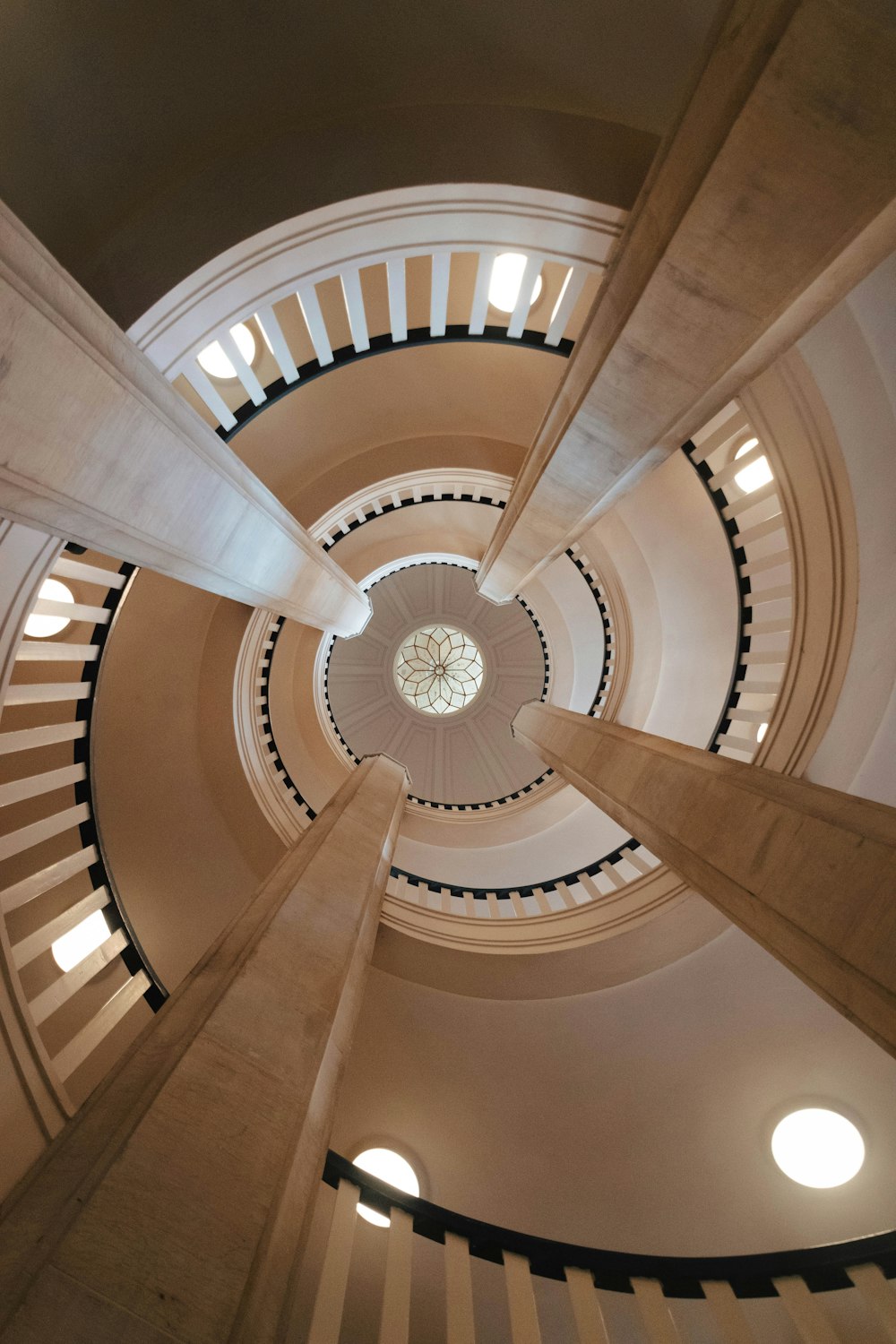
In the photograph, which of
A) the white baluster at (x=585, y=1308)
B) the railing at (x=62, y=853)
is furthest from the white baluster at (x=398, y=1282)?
the railing at (x=62, y=853)

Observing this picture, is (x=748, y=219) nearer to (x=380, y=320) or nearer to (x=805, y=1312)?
(x=380, y=320)

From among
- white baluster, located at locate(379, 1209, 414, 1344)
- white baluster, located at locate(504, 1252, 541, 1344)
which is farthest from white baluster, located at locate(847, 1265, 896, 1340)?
white baluster, located at locate(379, 1209, 414, 1344)

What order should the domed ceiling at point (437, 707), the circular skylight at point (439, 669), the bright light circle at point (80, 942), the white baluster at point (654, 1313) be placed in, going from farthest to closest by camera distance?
the circular skylight at point (439, 669), the domed ceiling at point (437, 707), the bright light circle at point (80, 942), the white baluster at point (654, 1313)

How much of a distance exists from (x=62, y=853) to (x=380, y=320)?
17.5 ft

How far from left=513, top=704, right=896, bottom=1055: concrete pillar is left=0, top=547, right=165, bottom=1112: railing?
326cm

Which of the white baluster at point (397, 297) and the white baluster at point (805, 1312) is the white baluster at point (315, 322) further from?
the white baluster at point (805, 1312)

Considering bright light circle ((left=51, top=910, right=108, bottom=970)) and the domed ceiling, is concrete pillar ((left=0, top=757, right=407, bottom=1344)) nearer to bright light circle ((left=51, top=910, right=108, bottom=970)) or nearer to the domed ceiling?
bright light circle ((left=51, top=910, right=108, bottom=970))

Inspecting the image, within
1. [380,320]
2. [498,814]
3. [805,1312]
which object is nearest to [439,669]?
[498,814]

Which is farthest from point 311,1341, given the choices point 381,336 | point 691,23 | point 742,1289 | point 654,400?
point 381,336

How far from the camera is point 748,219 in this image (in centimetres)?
211

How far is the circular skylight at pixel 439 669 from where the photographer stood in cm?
1568

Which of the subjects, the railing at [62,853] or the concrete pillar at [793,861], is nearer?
the concrete pillar at [793,861]

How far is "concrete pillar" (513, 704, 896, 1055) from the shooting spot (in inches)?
60.6

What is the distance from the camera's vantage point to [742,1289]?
7.53ft
